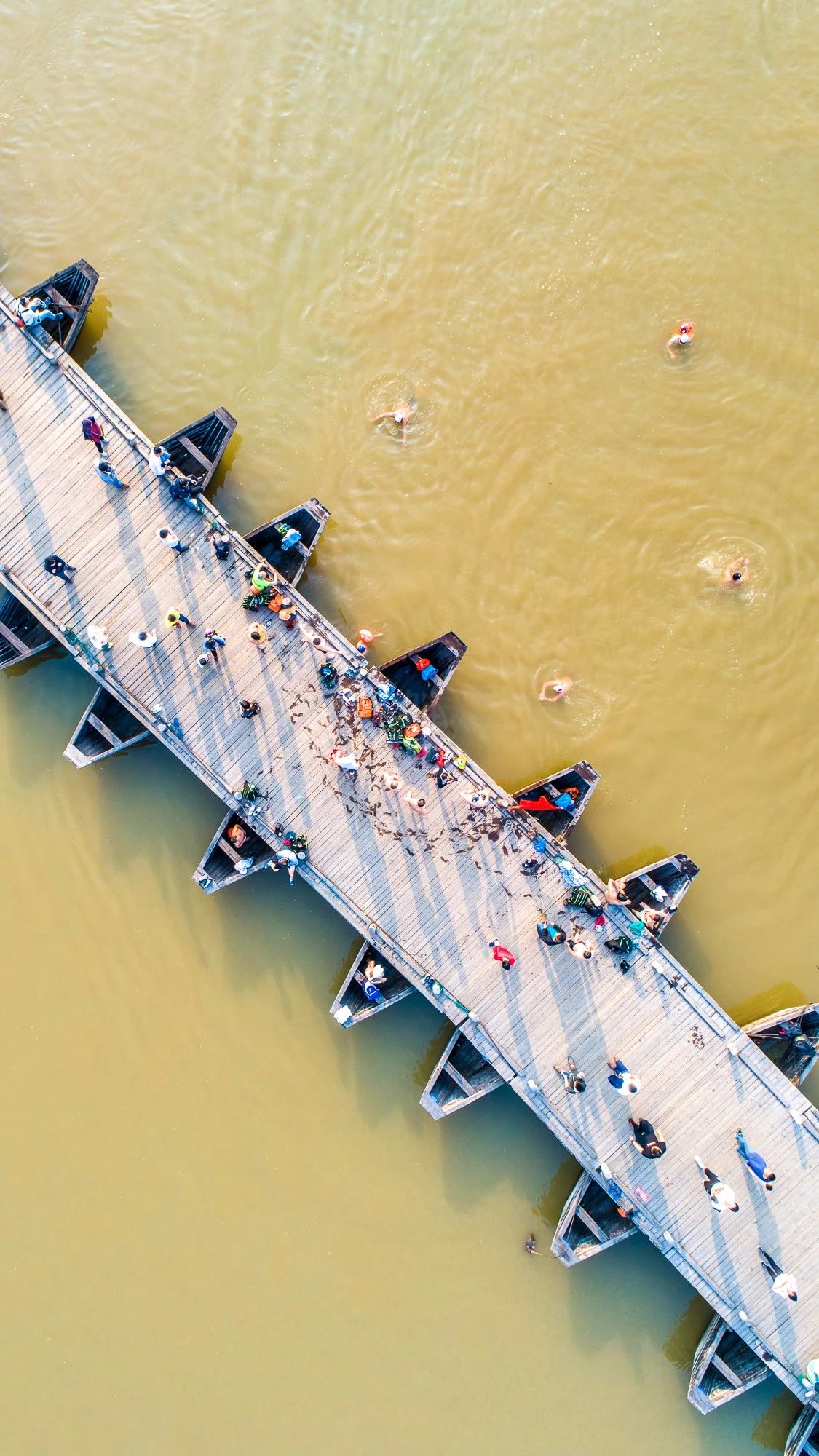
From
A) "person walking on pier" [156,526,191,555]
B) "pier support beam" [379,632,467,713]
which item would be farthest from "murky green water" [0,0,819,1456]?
"person walking on pier" [156,526,191,555]

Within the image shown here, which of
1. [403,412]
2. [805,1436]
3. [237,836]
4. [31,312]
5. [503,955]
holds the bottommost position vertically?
[805,1436]

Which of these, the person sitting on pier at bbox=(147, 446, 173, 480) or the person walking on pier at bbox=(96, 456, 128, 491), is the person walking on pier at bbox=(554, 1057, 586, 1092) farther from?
the person walking on pier at bbox=(96, 456, 128, 491)

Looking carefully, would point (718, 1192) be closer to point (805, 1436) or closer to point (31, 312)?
point (805, 1436)

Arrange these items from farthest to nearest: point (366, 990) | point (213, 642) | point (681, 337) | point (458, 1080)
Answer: point (681, 337)
point (458, 1080)
point (213, 642)
point (366, 990)

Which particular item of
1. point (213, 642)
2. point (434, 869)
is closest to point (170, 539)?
point (213, 642)

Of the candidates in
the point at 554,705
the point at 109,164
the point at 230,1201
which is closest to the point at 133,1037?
the point at 230,1201

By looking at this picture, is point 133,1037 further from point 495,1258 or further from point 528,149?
point 528,149
